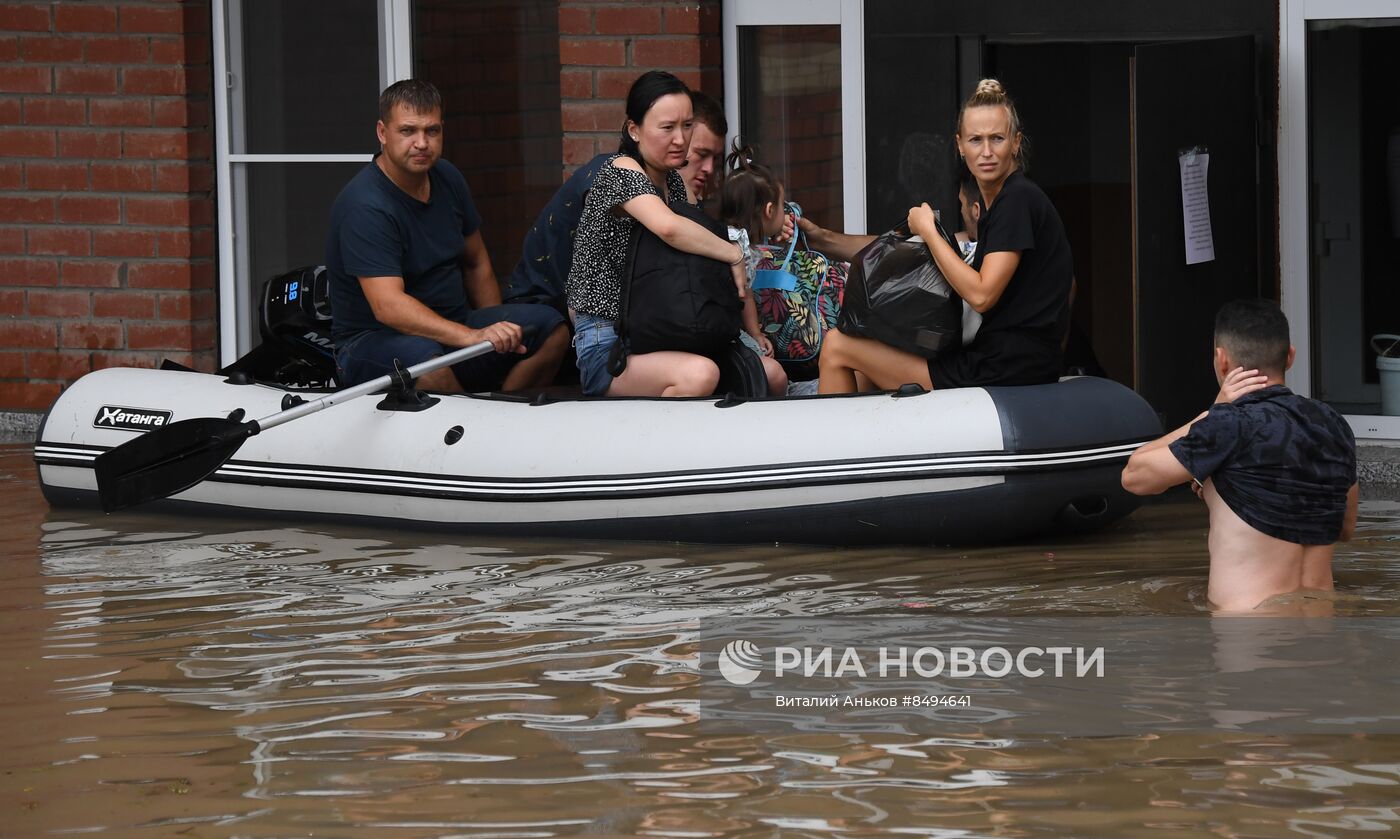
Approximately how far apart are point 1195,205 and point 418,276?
295cm

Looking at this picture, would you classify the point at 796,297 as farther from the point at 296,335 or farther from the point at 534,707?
the point at 534,707

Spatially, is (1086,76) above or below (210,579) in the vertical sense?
above

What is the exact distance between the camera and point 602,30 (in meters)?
7.85

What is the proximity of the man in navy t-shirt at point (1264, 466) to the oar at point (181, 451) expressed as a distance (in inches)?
104

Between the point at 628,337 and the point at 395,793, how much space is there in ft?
9.17

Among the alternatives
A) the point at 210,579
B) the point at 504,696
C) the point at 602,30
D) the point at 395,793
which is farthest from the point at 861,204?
the point at 395,793

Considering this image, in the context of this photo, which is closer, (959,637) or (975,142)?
(959,637)

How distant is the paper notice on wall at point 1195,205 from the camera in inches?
281

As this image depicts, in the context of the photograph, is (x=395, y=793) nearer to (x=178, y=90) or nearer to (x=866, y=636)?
(x=866, y=636)

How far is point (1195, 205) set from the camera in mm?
7156

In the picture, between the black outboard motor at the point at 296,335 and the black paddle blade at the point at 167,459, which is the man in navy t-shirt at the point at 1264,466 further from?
the black outboard motor at the point at 296,335

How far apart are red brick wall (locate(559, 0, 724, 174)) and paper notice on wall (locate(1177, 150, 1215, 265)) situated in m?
2.01

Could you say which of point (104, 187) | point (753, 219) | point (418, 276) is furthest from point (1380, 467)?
point (104, 187)

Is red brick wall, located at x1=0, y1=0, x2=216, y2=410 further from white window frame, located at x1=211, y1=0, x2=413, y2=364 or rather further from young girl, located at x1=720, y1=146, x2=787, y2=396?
young girl, located at x1=720, y1=146, x2=787, y2=396
